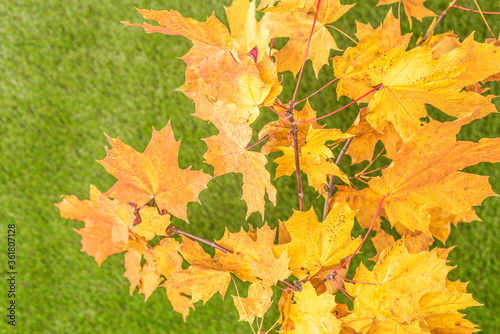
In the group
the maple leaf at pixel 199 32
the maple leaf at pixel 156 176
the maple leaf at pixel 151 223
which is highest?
the maple leaf at pixel 199 32

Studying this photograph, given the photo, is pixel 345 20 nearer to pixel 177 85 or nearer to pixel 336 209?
pixel 177 85

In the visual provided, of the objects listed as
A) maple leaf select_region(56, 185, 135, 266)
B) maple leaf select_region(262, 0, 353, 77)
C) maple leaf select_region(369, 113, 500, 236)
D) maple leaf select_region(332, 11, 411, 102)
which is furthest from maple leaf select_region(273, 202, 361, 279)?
maple leaf select_region(56, 185, 135, 266)

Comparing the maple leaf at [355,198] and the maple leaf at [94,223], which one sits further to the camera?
the maple leaf at [94,223]

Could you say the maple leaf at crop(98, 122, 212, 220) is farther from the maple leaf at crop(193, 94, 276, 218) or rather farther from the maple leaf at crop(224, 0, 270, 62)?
the maple leaf at crop(224, 0, 270, 62)

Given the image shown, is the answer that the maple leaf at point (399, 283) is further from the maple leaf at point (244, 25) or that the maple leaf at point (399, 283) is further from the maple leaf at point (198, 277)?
the maple leaf at point (244, 25)

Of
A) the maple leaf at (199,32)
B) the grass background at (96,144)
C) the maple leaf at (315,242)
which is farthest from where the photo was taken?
the grass background at (96,144)

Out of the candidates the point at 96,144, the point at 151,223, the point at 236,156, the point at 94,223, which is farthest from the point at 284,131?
the point at 96,144

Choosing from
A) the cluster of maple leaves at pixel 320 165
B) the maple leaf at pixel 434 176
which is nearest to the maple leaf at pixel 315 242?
the cluster of maple leaves at pixel 320 165
